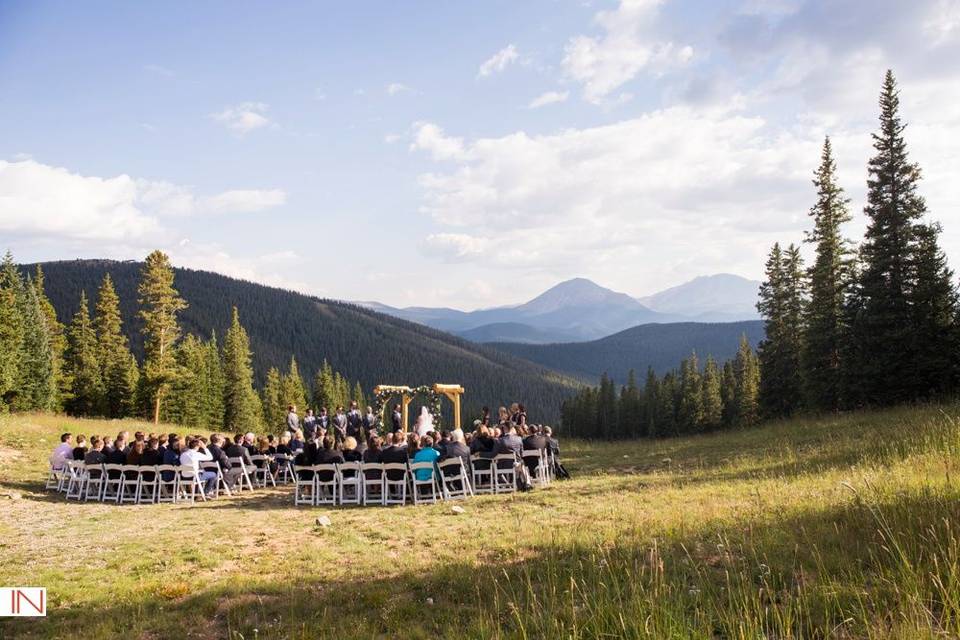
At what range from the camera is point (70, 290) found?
17125cm

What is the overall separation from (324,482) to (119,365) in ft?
148

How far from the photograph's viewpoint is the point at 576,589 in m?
5.47

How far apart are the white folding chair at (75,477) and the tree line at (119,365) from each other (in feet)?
77.9

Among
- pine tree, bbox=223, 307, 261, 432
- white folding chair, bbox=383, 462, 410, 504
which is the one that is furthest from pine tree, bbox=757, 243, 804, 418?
pine tree, bbox=223, 307, 261, 432

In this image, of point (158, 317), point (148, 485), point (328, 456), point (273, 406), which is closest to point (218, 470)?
point (148, 485)

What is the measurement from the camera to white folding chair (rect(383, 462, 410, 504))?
13133 millimetres

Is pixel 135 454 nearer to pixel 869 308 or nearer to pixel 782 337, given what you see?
pixel 869 308

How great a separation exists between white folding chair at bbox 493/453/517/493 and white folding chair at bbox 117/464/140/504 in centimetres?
873

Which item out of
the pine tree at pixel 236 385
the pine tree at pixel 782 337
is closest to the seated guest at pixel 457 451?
the pine tree at pixel 782 337

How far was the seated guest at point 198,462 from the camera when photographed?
1460 cm

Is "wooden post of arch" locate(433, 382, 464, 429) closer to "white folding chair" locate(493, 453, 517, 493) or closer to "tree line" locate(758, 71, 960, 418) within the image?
"white folding chair" locate(493, 453, 517, 493)

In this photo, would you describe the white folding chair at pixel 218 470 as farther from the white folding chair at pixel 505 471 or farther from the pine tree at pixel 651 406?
the pine tree at pixel 651 406

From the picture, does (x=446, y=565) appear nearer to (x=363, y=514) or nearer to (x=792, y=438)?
(x=363, y=514)

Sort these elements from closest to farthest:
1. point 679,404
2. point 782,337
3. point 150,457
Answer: point 150,457 → point 782,337 → point 679,404
